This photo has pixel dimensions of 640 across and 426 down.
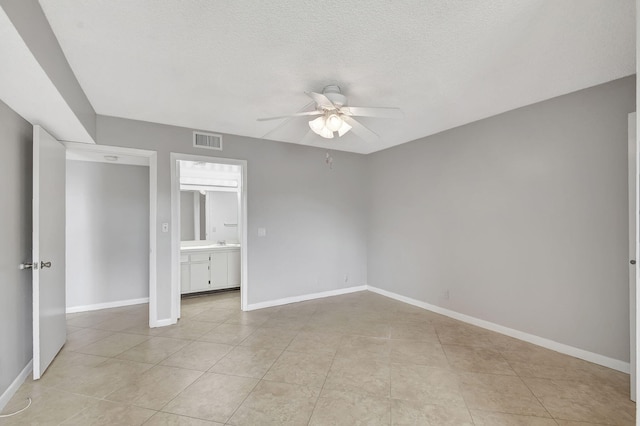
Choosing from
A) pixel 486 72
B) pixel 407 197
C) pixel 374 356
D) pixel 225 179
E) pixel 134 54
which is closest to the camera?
pixel 134 54

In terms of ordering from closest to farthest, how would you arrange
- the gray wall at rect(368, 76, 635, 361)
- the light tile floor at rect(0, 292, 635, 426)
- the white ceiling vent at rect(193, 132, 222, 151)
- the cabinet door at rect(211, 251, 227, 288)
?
the light tile floor at rect(0, 292, 635, 426) → the gray wall at rect(368, 76, 635, 361) → the white ceiling vent at rect(193, 132, 222, 151) → the cabinet door at rect(211, 251, 227, 288)

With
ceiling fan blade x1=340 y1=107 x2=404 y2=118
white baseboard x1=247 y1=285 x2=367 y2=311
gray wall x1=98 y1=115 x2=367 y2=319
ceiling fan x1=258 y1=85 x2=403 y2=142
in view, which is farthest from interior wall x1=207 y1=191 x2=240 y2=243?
ceiling fan blade x1=340 y1=107 x2=404 y2=118

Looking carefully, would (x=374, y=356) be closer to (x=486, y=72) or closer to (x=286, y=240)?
(x=286, y=240)

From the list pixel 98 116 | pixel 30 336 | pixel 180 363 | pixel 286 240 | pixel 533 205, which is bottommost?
pixel 180 363

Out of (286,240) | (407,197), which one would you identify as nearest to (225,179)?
(286,240)

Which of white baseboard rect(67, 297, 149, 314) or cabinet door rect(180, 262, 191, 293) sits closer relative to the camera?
white baseboard rect(67, 297, 149, 314)

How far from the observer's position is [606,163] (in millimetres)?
2602

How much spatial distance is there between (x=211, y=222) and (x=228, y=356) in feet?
11.3

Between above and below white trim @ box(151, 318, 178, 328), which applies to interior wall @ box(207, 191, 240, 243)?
above

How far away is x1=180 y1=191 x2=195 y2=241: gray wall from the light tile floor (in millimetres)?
2142

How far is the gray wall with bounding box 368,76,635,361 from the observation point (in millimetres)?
2582

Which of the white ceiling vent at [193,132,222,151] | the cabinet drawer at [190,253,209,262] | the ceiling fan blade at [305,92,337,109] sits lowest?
the cabinet drawer at [190,253,209,262]

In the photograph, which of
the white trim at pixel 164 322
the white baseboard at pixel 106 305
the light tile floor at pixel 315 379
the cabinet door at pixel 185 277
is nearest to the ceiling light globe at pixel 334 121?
the light tile floor at pixel 315 379

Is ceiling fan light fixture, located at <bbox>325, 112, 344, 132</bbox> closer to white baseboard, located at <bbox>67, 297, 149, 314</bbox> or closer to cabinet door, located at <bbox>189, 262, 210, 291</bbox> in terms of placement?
cabinet door, located at <bbox>189, 262, 210, 291</bbox>
